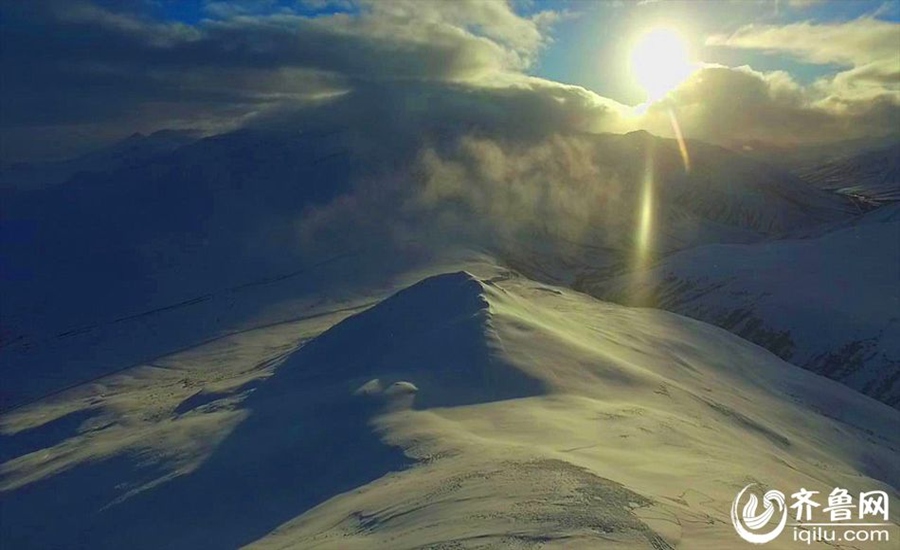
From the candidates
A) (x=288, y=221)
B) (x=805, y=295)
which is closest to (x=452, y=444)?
(x=805, y=295)

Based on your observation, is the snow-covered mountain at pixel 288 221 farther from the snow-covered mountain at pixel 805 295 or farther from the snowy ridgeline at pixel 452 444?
the snowy ridgeline at pixel 452 444

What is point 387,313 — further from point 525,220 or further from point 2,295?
A: point 525,220

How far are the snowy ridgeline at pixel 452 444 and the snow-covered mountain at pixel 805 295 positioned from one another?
2064 centimetres

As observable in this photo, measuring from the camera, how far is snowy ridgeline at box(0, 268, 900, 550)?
62.9 feet

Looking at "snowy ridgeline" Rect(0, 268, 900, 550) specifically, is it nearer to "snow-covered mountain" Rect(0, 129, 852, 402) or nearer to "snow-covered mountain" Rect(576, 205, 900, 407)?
"snow-covered mountain" Rect(576, 205, 900, 407)

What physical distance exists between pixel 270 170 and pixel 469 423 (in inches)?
5618

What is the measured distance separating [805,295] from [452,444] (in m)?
70.8

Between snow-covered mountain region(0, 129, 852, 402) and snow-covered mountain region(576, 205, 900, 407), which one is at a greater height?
snow-covered mountain region(0, 129, 852, 402)

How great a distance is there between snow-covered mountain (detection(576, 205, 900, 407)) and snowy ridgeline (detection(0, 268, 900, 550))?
20.6 meters

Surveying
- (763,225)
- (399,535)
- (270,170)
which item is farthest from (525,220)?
(399,535)

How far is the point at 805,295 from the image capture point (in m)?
84.9

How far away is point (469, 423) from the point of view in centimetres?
2903

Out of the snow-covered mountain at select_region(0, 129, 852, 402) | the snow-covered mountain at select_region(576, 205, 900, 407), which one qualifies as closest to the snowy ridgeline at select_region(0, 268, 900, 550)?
the snow-covered mountain at select_region(576, 205, 900, 407)

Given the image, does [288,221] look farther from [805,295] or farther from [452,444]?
[452,444]
